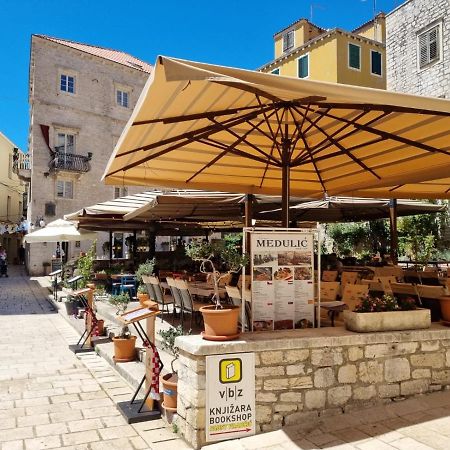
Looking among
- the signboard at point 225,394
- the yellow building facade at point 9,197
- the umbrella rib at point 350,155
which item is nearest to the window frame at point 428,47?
the umbrella rib at point 350,155

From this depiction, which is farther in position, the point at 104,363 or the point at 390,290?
the point at 104,363

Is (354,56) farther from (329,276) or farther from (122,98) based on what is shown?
(329,276)

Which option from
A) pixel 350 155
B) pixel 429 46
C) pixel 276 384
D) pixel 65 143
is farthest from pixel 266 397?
pixel 65 143

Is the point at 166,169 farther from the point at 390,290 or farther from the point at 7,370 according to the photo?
the point at 7,370

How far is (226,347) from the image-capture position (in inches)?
148

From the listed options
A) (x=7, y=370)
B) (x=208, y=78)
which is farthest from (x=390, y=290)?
(x=7, y=370)

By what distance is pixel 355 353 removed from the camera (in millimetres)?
4129

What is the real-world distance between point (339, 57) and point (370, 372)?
23640 mm

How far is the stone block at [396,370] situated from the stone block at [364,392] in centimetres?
18

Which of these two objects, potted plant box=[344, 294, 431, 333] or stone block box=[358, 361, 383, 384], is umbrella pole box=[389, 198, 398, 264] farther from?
stone block box=[358, 361, 383, 384]

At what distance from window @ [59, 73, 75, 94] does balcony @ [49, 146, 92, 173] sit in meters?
3.56

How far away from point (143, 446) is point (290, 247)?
228cm

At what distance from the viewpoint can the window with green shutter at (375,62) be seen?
2656 cm

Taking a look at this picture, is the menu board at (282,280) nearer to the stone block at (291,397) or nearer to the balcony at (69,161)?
the stone block at (291,397)
